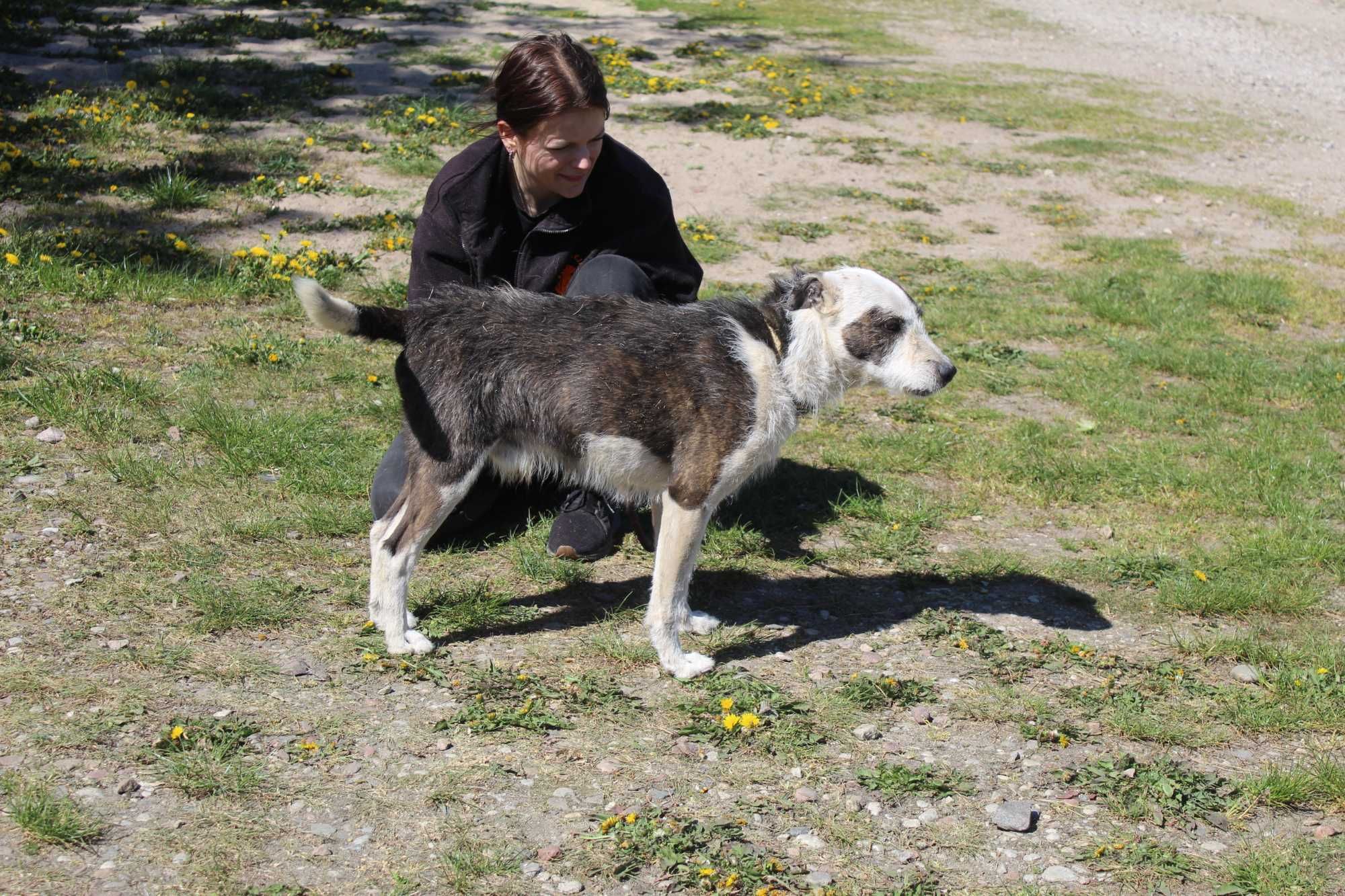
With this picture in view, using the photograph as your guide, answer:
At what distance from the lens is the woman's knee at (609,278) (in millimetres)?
4914

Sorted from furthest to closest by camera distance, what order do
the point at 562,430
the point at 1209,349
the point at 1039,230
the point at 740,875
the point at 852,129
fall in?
the point at 852,129 → the point at 1039,230 → the point at 1209,349 → the point at 562,430 → the point at 740,875

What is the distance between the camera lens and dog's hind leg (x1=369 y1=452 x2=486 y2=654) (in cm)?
414

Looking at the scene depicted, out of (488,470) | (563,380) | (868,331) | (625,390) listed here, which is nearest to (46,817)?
(563,380)

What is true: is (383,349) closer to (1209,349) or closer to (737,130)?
(1209,349)

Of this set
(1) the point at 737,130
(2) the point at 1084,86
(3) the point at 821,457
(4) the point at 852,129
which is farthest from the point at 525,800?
(2) the point at 1084,86

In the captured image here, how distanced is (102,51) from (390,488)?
30.4 ft

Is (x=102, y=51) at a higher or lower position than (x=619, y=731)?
higher

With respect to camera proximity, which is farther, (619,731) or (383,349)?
(383,349)

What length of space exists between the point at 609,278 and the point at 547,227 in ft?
1.10

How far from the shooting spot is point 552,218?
4.96 metres

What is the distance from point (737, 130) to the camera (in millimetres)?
12078

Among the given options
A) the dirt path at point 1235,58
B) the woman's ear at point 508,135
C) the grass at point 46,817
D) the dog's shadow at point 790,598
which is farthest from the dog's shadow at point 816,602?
the dirt path at point 1235,58

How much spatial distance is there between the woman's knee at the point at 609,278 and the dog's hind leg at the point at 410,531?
1.04 m

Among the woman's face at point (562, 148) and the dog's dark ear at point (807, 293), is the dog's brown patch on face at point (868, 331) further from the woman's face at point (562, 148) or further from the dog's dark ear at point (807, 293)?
the woman's face at point (562, 148)
